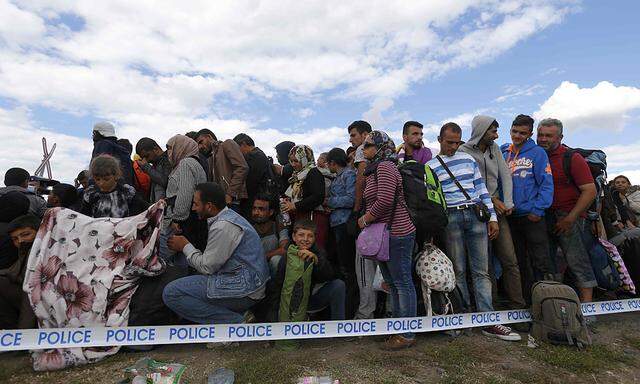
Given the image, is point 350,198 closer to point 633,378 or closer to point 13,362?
point 633,378

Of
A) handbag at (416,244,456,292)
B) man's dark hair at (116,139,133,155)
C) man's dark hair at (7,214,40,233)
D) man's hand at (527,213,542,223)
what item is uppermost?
man's dark hair at (116,139,133,155)

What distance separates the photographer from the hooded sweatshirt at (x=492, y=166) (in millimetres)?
4414

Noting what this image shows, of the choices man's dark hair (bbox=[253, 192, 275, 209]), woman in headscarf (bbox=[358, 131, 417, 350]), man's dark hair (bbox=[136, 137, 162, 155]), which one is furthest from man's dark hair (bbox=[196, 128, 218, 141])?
woman in headscarf (bbox=[358, 131, 417, 350])

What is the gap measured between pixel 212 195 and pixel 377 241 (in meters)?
1.76

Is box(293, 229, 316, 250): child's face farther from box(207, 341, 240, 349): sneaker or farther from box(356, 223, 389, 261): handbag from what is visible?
box(207, 341, 240, 349): sneaker

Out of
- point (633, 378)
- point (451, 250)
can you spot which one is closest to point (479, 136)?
point (451, 250)

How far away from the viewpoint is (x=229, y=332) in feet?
11.7

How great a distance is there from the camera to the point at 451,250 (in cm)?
415

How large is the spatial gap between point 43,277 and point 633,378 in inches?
224

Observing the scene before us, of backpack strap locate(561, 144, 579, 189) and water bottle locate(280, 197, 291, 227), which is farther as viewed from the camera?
water bottle locate(280, 197, 291, 227)

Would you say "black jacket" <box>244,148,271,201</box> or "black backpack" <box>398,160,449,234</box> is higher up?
"black jacket" <box>244,148,271,201</box>

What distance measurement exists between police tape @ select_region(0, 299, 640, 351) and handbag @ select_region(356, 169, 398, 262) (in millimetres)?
728

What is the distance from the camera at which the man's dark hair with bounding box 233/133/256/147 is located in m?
5.39

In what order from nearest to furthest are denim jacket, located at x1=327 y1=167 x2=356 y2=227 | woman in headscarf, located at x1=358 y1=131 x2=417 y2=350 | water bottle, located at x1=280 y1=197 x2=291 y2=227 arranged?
woman in headscarf, located at x1=358 y1=131 x2=417 y2=350 → denim jacket, located at x1=327 y1=167 x2=356 y2=227 → water bottle, located at x1=280 y1=197 x2=291 y2=227
